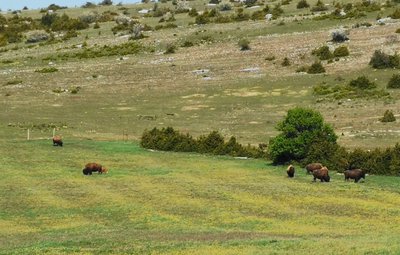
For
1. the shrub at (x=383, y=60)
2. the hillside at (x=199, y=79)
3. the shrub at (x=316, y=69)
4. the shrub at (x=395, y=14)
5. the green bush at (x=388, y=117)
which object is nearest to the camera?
the green bush at (x=388, y=117)

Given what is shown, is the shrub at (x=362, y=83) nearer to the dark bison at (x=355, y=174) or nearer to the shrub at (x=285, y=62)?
the shrub at (x=285, y=62)

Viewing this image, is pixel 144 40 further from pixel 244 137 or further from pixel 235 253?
pixel 235 253

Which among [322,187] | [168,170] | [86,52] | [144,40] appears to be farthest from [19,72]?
[322,187]

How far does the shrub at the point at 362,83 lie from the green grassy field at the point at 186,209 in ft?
97.0

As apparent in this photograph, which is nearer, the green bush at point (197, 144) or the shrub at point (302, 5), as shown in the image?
the green bush at point (197, 144)

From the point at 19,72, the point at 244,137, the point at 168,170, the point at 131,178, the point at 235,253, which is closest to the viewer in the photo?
the point at 235,253

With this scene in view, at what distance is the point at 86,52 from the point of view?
4481 inches

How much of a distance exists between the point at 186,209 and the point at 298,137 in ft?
61.4

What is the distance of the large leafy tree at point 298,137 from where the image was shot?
182 feet

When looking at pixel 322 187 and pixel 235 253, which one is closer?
pixel 235 253

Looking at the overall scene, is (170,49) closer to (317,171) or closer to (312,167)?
(312,167)

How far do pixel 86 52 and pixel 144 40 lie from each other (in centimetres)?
827

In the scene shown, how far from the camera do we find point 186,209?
129 feet

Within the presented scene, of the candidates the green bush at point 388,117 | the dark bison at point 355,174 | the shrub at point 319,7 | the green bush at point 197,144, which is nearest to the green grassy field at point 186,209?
the dark bison at point 355,174
